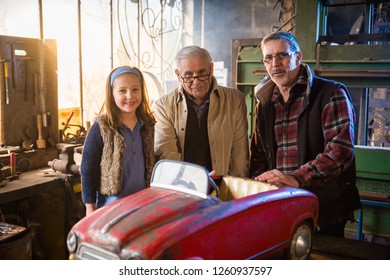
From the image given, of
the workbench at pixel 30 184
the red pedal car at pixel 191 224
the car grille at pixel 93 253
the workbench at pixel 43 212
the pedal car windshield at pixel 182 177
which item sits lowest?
the workbench at pixel 43 212

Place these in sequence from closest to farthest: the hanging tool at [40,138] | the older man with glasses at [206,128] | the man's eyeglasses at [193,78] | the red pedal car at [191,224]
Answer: the red pedal car at [191,224] → the man's eyeglasses at [193,78] → the older man with glasses at [206,128] → the hanging tool at [40,138]

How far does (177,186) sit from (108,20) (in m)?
4.88

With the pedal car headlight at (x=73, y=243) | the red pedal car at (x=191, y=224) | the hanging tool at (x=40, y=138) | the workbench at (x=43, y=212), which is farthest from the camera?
the hanging tool at (x=40, y=138)

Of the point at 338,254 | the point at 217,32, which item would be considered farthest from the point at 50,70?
the point at 217,32

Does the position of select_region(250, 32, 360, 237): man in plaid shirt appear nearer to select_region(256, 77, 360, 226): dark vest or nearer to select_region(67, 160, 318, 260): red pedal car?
select_region(256, 77, 360, 226): dark vest

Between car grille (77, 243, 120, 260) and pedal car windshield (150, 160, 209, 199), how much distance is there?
13.1 inches

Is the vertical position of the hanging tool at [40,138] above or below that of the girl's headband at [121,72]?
below

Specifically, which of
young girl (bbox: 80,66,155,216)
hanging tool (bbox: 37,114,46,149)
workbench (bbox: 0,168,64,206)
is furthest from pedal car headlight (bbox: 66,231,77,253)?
hanging tool (bbox: 37,114,46,149)

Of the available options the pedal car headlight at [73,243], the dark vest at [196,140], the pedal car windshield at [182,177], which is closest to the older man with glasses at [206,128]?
the dark vest at [196,140]

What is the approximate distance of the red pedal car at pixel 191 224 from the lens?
1.04m

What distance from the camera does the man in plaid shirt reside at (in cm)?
185

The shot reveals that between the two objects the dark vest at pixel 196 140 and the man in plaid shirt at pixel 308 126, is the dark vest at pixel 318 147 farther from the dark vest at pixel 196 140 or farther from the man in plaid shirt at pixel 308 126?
the dark vest at pixel 196 140

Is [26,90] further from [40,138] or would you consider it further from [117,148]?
[117,148]

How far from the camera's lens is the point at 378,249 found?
1.67m
